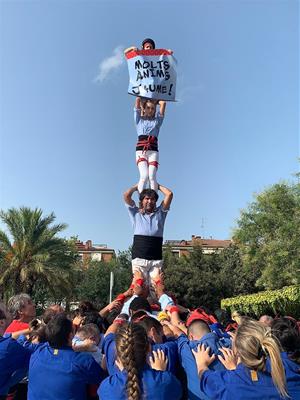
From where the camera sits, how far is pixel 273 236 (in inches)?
1276

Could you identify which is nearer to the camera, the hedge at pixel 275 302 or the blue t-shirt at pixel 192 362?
the blue t-shirt at pixel 192 362

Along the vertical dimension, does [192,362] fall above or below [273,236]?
below

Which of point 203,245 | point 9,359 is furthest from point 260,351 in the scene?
point 203,245

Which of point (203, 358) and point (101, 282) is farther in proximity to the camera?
point (101, 282)

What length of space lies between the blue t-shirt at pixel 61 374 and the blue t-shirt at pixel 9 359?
0.21 m

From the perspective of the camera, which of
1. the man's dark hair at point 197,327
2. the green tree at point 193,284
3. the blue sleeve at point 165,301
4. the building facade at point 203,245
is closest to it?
the man's dark hair at point 197,327

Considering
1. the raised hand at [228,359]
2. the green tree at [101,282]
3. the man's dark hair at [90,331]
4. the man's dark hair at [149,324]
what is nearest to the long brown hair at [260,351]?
the raised hand at [228,359]

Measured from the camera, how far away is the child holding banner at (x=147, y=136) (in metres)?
7.76

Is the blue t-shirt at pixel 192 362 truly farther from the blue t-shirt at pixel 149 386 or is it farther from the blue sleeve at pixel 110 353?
the blue sleeve at pixel 110 353

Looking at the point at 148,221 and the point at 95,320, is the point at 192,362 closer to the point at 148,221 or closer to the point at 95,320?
Result: the point at 95,320

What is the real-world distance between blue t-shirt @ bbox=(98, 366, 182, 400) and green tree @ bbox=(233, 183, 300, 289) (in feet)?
83.4

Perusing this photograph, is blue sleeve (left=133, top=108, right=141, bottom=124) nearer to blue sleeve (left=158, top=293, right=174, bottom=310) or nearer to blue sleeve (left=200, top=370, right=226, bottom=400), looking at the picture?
blue sleeve (left=158, top=293, right=174, bottom=310)

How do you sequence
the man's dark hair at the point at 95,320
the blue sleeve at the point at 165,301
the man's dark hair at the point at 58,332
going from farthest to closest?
the blue sleeve at the point at 165,301 < the man's dark hair at the point at 95,320 < the man's dark hair at the point at 58,332

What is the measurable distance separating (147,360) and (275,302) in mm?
22878
